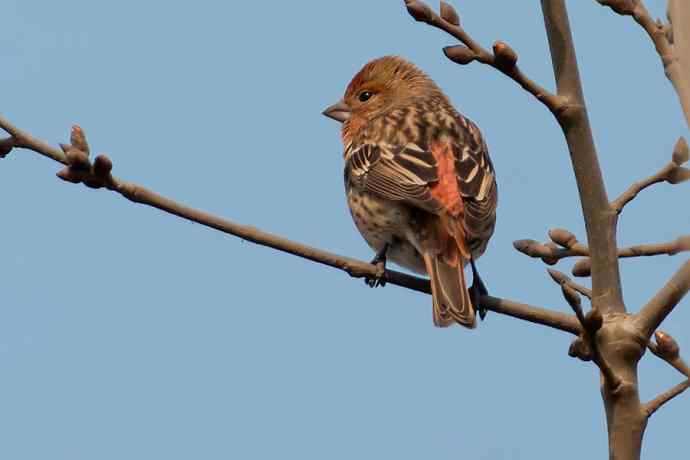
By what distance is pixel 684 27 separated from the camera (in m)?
2.74

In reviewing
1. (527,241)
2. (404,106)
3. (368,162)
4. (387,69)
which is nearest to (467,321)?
(527,241)

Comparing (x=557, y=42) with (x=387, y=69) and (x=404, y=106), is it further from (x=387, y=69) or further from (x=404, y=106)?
(x=387, y=69)

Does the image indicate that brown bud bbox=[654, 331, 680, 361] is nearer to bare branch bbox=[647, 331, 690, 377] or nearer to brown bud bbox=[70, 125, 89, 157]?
bare branch bbox=[647, 331, 690, 377]

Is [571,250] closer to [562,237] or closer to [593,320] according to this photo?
[562,237]

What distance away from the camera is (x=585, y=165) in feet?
13.1

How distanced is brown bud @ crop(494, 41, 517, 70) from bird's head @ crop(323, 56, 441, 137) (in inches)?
174

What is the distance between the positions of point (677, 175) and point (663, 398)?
46.9 inches

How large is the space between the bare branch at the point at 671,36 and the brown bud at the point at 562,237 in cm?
95

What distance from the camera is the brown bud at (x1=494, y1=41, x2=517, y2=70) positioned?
3.94 metres

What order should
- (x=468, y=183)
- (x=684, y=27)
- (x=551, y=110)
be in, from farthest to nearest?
(x=468, y=183)
(x=551, y=110)
(x=684, y=27)

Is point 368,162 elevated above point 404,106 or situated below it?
below

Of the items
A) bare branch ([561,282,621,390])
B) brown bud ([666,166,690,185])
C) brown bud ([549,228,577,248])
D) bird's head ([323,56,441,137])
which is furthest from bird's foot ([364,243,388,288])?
bare branch ([561,282,621,390])

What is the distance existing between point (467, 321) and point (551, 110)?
191 cm

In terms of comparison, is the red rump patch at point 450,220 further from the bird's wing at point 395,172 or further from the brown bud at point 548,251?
the brown bud at point 548,251
